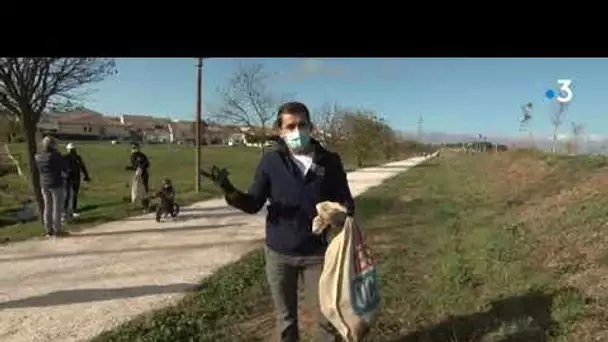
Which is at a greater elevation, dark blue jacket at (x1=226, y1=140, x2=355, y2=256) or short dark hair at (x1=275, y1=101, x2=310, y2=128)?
short dark hair at (x1=275, y1=101, x2=310, y2=128)

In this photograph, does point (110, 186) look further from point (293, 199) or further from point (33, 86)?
point (293, 199)

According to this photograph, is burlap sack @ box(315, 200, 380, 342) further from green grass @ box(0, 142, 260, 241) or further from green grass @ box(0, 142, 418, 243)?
green grass @ box(0, 142, 260, 241)

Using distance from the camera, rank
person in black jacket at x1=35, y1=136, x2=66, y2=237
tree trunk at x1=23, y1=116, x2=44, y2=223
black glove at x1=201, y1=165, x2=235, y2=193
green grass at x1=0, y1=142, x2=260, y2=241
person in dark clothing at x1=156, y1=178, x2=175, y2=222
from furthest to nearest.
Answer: green grass at x1=0, y1=142, x2=260, y2=241 < person in dark clothing at x1=156, y1=178, x2=175, y2=222 < tree trunk at x1=23, y1=116, x2=44, y2=223 < person in black jacket at x1=35, y1=136, x2=66, y2=237 < black glove at x1=201, y1=165, x2=235, y2=193

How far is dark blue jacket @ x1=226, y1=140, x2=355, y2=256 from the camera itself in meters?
3.82

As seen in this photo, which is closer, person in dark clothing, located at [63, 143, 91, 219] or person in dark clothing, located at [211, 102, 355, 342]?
person in dark clothing, located at [211, 102, 355, 342]

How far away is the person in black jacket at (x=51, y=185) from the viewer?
10211 mm

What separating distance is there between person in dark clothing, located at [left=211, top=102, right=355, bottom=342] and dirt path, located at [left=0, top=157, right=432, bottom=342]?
2128 millimetres

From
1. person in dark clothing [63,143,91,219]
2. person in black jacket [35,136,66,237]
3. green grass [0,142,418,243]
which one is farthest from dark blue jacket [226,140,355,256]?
person in dark clothing [63,143,91,219]
